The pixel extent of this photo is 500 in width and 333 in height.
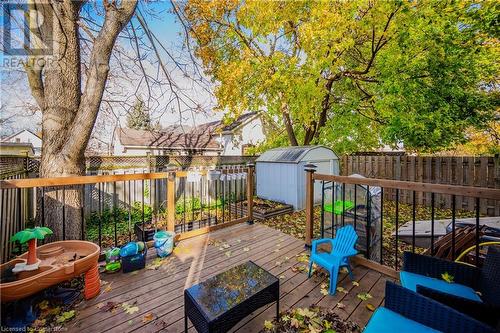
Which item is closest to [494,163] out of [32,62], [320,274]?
[320,274]

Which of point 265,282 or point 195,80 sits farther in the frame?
A: point 195,80

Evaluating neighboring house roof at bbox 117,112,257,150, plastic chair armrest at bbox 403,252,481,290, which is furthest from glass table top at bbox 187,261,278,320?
neighboring house roof at bbox 117,112,257,150

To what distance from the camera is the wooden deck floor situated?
6.85ft

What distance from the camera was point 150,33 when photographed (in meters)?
4.61

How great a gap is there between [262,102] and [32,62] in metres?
5.95

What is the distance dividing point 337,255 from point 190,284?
1910 millimetres

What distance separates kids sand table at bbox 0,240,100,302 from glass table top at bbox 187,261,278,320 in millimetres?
1271

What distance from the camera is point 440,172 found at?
23.4ft

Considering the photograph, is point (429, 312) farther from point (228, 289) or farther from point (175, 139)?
point (175, 139)

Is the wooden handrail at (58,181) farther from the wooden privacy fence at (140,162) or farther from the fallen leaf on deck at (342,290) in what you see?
the fallen leaf on deck at (342,290)

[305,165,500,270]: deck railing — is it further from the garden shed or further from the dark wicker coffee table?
the garden shed

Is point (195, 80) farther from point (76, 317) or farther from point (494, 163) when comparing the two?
point (494, 163)

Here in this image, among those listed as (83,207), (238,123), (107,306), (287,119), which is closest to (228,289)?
(107,306)

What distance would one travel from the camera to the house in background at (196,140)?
1238 cm
